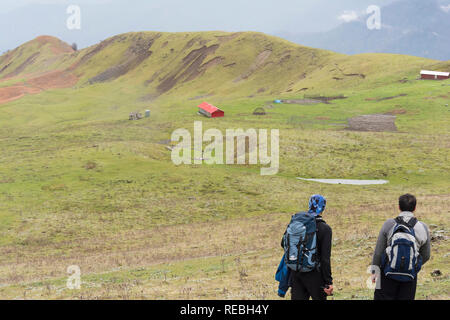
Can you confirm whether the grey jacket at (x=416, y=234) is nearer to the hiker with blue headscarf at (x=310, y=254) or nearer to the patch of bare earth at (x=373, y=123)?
the hiker with blue headscarf at (x=310, y=254)

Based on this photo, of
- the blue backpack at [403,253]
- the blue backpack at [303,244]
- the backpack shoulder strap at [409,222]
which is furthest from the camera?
the blue backpack at [303,244]

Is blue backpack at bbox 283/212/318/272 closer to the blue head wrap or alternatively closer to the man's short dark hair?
the blue head wrap

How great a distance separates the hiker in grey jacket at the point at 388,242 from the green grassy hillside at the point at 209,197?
4.84 metres

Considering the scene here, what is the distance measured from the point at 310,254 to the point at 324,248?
348mm

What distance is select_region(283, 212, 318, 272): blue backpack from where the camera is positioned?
9289 millimetres

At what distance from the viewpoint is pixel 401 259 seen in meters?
8.86

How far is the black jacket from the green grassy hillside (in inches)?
226

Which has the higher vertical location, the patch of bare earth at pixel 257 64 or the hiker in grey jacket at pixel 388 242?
the patch of bare earth at pixel 257 64

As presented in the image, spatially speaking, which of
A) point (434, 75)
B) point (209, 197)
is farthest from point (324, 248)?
point (434, 75)

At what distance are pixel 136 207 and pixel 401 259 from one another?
3534 centimetres

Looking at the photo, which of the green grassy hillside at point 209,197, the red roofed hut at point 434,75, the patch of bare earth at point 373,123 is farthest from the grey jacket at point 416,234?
the red roofed hut at point 434,75

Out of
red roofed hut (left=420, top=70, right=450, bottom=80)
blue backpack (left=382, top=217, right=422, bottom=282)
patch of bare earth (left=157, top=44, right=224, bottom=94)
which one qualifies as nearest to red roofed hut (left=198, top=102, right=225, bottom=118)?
red roofed hut (left=420, top=70, right=450, bottom=80)

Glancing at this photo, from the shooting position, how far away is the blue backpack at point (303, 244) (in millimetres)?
9289

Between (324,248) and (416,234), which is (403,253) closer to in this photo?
(416,234)
